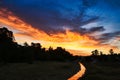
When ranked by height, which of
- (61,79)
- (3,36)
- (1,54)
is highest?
(3,36)

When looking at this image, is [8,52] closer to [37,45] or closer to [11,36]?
[11,36]

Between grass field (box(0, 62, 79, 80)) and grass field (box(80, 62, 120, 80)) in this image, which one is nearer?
grass field (box(0, 62, 79, 80))

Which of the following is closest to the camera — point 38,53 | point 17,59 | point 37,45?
point 17,59

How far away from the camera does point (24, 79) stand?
121 feet

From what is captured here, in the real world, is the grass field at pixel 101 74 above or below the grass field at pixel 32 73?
below

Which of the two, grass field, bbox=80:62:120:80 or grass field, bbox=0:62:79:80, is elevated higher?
grass field, bbox=0:62:79:80

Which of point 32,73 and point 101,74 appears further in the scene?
point 101,74

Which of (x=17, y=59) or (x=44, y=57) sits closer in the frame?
(x=17, y=59)

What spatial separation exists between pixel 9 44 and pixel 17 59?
66.2 feet

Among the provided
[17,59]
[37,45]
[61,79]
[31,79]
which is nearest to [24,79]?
[31,79]

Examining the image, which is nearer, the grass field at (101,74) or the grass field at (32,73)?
the grass field at (32,73)

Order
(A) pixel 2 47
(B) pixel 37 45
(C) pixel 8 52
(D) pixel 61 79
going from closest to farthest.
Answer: (D) pixel 61 79
(A) pixel 2 47
(C) pixel 8 52
(B) pixel 37 45

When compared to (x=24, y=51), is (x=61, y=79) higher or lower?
lower

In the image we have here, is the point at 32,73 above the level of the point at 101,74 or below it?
above
